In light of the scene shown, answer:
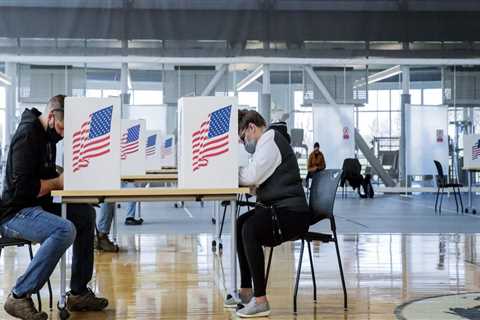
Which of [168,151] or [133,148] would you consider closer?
[133,148]

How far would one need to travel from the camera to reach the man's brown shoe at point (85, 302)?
384 cm

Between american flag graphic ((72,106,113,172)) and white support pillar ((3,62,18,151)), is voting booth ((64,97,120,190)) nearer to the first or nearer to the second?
american flag graphic ((72,106,113,172))

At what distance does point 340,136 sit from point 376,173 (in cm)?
124

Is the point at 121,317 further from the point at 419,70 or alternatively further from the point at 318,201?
the point at 419,70

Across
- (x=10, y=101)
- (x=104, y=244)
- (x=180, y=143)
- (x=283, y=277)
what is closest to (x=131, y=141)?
(x=104, y=244)

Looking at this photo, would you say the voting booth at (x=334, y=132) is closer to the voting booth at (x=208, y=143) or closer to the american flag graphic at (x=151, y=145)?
the american flag graphic at (x=151, y=145)

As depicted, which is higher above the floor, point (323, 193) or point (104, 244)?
point (323, 193)

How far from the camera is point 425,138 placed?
16.5 metres

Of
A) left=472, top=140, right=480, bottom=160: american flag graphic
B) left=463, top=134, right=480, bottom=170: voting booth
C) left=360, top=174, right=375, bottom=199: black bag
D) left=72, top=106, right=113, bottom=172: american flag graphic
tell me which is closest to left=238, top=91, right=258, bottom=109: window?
left=360, top=174, right=375, bottom=199: black bag

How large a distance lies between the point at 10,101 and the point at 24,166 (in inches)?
512

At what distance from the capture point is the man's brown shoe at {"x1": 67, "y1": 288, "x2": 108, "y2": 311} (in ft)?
12.6

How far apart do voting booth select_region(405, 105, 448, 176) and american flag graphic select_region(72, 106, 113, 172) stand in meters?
13.4

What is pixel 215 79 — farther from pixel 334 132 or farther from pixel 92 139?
pixel 92 139

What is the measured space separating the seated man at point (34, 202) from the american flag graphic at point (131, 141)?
10.1ft
